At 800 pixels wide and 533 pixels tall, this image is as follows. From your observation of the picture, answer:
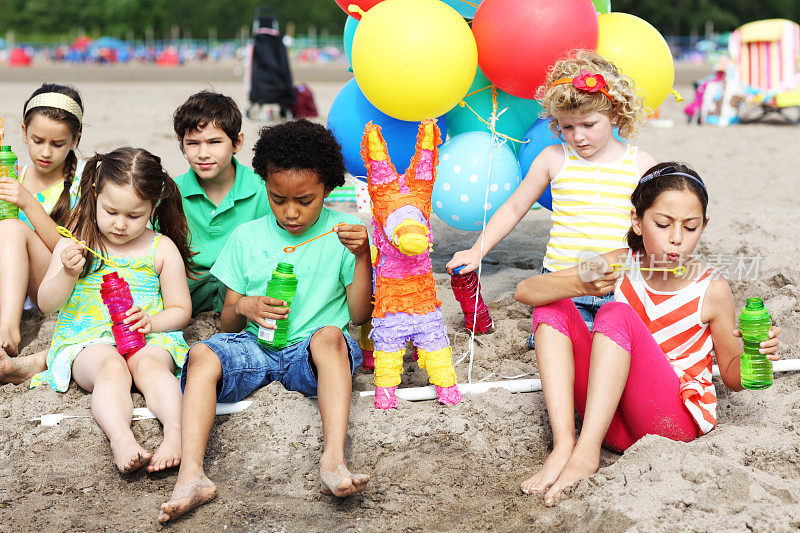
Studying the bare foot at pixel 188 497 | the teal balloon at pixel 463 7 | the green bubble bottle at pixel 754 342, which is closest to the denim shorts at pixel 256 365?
the bare foot at pixel 188 497

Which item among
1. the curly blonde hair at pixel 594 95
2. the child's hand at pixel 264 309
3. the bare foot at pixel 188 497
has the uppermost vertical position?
the curly blonde hair at pixel 594 95

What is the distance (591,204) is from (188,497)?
6.35 feet

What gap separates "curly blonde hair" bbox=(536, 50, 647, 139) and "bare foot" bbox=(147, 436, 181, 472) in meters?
1.89

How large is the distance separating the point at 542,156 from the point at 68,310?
208cm

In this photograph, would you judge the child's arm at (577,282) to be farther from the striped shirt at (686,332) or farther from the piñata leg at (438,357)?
the piñata leg at (438,357)

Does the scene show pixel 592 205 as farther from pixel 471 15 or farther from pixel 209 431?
pixel 209 431

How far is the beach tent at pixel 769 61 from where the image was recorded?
1103 centimetres

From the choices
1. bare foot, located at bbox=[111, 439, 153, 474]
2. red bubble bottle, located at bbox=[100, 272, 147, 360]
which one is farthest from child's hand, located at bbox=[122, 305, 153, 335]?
bare foot, located at bbox=[111, 439, 153, 474]

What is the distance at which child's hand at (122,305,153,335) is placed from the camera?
303 cm

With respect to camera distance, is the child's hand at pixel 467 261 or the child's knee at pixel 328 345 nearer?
the child's knee at pixel 328 345

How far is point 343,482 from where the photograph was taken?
2404 mm

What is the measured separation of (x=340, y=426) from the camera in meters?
2.65

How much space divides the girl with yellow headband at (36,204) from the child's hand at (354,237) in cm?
150

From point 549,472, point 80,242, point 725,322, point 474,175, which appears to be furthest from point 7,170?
point 725,322
